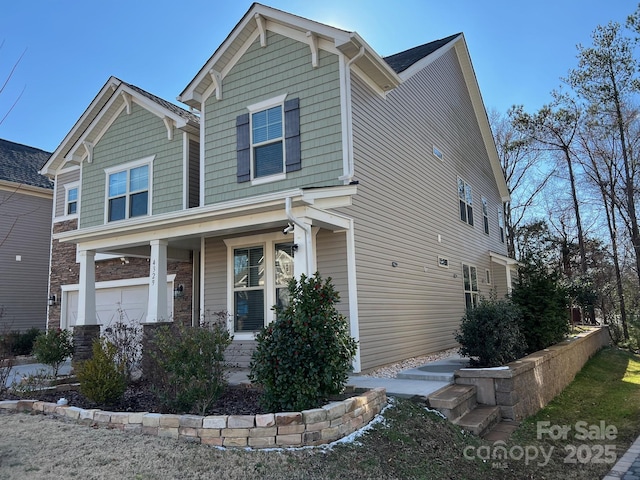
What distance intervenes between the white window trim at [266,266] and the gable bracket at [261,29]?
12.4ft

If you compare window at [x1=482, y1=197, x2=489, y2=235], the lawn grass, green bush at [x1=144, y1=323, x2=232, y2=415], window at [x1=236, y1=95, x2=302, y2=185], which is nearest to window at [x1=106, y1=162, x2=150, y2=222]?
window at [x1=236, y1=95, x2=302, y2=185]

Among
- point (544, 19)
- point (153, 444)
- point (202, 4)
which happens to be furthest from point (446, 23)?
point (153, 444)

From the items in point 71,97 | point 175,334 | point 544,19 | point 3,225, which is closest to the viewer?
point 175,334

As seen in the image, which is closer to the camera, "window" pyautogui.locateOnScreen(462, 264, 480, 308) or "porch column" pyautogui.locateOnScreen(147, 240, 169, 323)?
"porch column" pyautogui.locateOnScreen(147, 240, 169, 323)

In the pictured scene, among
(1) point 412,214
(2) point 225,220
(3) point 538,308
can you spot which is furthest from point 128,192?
(3) point 538,308

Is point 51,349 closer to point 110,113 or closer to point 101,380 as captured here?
point 101,380

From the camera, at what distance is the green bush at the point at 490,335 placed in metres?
7.68

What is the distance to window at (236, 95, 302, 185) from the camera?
28.9 feet

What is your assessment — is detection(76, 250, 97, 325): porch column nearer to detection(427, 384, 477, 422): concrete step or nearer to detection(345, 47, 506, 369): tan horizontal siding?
detection(345, 47, 506, 369): tan horizontal siding

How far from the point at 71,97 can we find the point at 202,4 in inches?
149

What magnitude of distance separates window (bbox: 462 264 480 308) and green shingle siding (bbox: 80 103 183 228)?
27.2 feet

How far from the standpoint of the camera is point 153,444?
175 inches

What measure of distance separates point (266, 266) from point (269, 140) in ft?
7.94

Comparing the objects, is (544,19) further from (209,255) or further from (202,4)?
(209,255)
